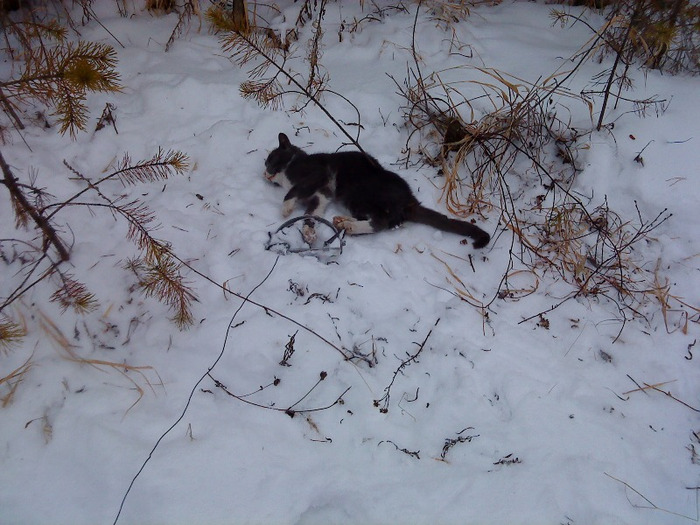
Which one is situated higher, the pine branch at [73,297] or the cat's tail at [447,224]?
the cat's tail at [447,224]

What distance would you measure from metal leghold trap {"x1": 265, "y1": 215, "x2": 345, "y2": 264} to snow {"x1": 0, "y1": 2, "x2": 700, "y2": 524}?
9 centimetres

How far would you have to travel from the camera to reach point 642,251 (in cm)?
298

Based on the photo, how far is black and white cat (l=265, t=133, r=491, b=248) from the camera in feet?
10.3

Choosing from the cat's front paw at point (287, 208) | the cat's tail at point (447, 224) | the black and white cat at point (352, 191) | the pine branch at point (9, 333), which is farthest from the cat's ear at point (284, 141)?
the pine branch at point (9, 333)

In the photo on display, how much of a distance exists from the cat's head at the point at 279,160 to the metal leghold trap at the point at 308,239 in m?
0.50

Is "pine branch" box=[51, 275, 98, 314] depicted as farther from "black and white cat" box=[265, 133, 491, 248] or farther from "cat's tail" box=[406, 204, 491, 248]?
"cat's tail" box=[406, 204, 491, 248]

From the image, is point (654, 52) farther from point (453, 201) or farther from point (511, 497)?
point (511, 497)

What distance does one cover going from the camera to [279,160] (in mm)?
3434

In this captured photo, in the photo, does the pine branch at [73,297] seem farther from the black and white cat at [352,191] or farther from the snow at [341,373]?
the black and white cat at [352,191]

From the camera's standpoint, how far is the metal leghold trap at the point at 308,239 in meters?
2.87

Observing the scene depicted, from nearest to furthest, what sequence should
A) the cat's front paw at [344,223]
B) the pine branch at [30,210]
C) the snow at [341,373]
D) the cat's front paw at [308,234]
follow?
Answer: the snow at [341,373] < the pine branch at [30,210] < the cat's front paw at [308,234] < the cat's front paw at [344,223]

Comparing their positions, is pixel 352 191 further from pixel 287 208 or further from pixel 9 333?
pixel 9 333

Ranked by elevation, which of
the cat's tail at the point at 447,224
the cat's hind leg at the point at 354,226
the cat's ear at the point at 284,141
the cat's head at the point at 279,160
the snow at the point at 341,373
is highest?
the cat's ear at the point at 284,141

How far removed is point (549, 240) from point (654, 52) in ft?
6.21
